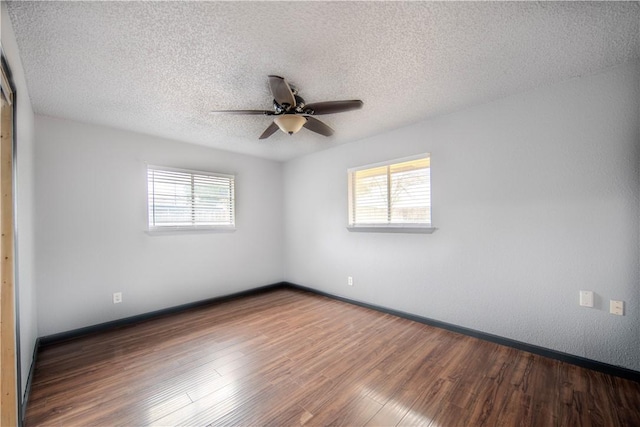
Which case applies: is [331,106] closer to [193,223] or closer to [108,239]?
[193,223]

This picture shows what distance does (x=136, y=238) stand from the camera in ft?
10.2

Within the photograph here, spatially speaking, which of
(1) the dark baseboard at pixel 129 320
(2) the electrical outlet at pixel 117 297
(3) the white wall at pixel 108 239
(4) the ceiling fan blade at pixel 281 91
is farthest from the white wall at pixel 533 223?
(2) the electrical outlet at pixel 117 297

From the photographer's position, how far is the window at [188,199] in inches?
129

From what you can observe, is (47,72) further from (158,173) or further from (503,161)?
(503,161)

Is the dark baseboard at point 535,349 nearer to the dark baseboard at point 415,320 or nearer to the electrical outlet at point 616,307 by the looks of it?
the dark baseboard at point 415,320

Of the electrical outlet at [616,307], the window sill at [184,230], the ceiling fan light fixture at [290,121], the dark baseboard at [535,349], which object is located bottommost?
the dark baseboard at [535,349]

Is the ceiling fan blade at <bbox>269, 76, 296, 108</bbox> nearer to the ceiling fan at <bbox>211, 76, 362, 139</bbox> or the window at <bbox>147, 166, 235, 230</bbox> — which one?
the ceiling fan at <bbox>211, 76, 362, 139</bbox>

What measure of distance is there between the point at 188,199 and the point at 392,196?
2.82 meters

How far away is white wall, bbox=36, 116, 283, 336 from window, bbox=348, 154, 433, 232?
204 cm

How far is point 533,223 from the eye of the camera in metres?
2.25

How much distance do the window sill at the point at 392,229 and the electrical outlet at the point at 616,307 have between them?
1399 millimetres

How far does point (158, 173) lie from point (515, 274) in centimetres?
420

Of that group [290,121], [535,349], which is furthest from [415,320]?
[290,121]

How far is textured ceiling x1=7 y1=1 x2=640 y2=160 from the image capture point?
138 cm
